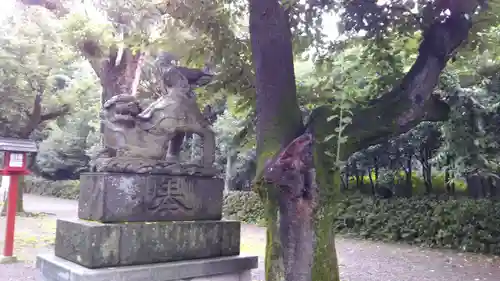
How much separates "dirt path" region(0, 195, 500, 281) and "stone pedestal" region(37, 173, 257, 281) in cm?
247

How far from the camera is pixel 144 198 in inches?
191

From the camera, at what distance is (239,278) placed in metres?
5.41

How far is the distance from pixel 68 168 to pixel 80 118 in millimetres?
3668

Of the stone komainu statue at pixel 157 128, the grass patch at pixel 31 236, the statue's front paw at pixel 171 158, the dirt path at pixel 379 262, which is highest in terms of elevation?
the stone komainu statue at pixel 157 128

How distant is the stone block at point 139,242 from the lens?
174 inches

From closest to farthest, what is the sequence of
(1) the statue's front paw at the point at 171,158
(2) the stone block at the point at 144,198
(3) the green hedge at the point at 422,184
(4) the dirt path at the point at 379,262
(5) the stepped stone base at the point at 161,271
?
(5) the stepped stone base at the point at 161,271 < (2) the stone block at the point at 144,198 < (1) the statue's front paw at the point at 171,158 < (4) the dirt path at the point at 379,262 < (3) the green hedge at the point at 422,184

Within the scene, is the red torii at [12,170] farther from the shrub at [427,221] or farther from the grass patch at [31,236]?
the shrub at [427,221]

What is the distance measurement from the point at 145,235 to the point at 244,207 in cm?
1352

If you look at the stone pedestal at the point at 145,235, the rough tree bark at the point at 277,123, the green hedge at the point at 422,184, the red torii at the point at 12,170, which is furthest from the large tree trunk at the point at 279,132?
the green hedge at the point at 422,184

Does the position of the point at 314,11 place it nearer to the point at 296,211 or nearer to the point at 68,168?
the point at 296,211

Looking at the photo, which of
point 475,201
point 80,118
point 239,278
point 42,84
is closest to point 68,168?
point 80,118

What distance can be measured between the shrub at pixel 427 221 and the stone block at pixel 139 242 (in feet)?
27.8

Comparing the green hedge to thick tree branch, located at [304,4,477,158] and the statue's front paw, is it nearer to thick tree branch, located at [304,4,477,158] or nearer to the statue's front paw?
thick tree branch, located at [304,4,477,158]

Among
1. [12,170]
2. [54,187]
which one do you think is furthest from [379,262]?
[54,187]
